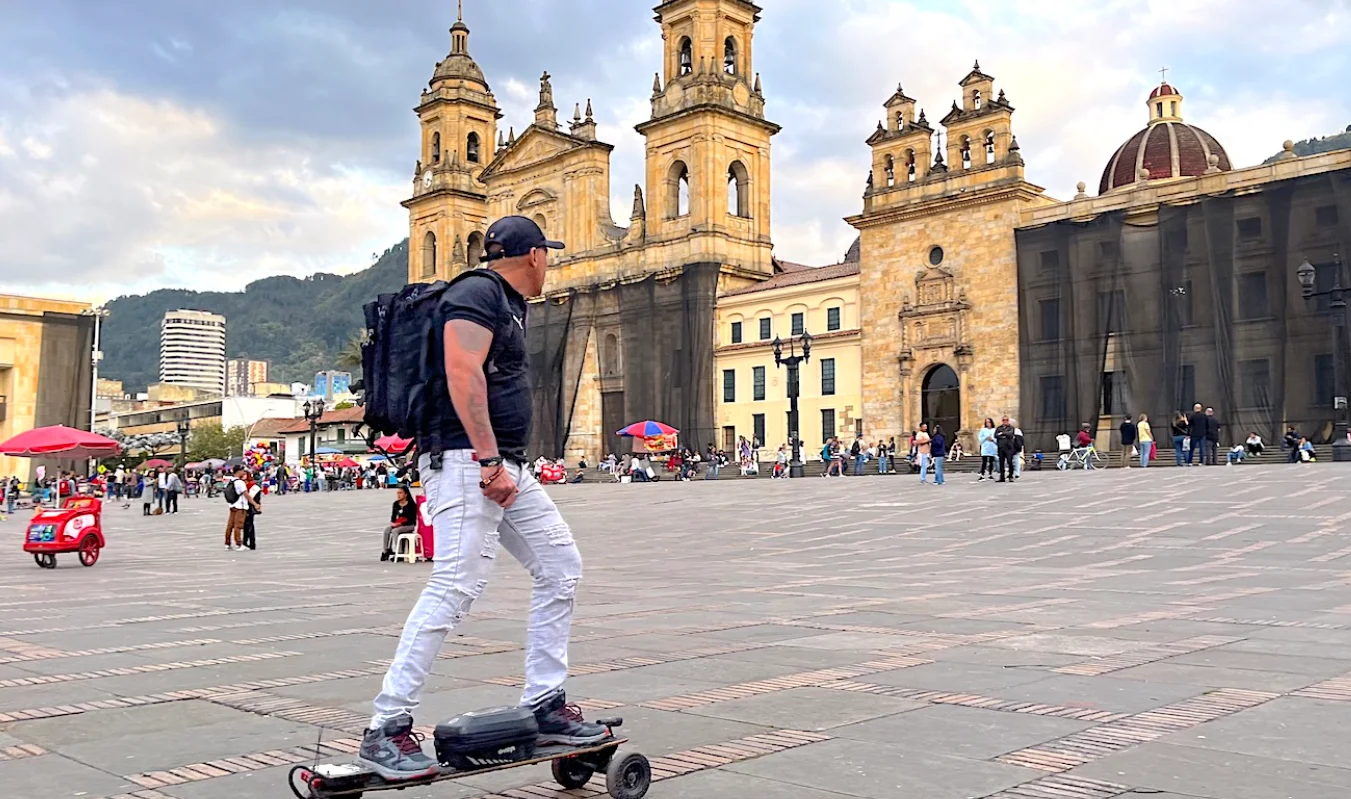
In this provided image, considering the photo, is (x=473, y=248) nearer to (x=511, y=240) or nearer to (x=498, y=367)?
(x=511, y=240)

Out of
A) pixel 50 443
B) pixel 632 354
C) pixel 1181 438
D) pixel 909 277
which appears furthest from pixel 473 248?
pixel 50 443

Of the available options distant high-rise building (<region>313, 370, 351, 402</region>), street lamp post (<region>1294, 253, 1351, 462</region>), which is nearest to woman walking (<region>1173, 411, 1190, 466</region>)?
A: street lamp post (<region>1294, 253, 1351, 462</region>)

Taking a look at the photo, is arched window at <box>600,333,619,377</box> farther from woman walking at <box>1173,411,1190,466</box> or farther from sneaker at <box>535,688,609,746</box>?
sneaker at <box>535,688,609,746</box>

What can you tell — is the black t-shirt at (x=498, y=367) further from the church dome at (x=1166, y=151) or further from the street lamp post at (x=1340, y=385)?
the church dome at (x=1166, y=151)

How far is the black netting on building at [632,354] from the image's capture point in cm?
4741

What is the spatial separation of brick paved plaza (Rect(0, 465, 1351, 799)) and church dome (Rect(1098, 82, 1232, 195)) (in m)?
37.1

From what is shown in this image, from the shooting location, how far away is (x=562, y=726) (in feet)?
11.2

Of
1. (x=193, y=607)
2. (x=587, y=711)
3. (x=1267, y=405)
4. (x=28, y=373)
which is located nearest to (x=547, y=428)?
(x=28, y=373)

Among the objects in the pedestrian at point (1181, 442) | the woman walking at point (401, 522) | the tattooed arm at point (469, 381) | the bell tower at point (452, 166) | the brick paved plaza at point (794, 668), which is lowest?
the brick paved plaza at point (794, 668)

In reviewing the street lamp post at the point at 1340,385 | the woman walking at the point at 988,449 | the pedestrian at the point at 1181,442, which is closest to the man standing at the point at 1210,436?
the pedestrian at the point at 1181,442

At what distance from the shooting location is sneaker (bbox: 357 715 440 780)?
3111mm

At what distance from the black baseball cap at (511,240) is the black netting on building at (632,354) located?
43.0 meters

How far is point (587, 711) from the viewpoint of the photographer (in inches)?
172

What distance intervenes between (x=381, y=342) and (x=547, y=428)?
162ft
